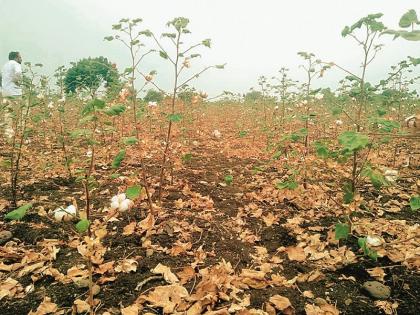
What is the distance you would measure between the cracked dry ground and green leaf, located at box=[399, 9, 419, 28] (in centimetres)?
157

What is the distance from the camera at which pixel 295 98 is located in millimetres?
8195

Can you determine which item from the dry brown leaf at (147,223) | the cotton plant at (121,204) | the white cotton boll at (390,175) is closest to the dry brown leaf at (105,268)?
the dry brown leaf at (147,223)

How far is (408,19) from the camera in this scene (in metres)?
1.19

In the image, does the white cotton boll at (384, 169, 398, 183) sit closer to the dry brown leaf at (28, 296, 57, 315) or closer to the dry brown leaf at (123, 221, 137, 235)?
the dry brown leaf at (123, 221, 137, 235)

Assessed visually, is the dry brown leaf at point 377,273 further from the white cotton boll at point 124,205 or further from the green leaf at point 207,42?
the green leaf at point 207,42

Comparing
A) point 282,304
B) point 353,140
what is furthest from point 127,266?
point 353,140

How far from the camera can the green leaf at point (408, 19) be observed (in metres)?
1.18

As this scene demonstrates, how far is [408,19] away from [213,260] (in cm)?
194

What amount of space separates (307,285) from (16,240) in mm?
2406

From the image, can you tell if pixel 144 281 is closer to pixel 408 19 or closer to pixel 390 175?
pixel 390 175

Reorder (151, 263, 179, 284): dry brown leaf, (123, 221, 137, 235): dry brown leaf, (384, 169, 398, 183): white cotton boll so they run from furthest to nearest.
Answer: (123, 221, 137, 235): dry brown leaf → (151, 263, 179, 284): dry brown leaf → (384, 169, 398, 183): white cotton boll

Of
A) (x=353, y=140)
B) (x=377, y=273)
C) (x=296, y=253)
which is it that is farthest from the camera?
(x=296, y=253)

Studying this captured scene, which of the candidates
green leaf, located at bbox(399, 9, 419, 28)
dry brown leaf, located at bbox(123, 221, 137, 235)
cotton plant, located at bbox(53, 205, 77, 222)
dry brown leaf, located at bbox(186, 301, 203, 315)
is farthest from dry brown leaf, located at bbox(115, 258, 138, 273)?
green leaf, located at bbox(399, 9, 419, 28)

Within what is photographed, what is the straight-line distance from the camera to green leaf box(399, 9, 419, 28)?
1.18 metres
